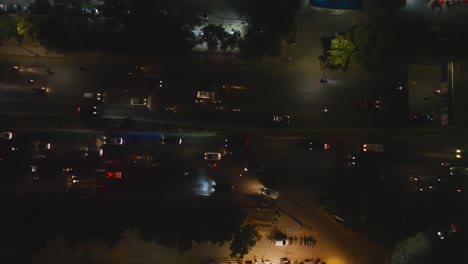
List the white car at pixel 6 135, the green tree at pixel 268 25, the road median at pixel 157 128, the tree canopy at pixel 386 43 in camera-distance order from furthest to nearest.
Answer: the white car at pixel 6 135, the road median at pixel 157 128, the green tree at pixel 268 25, the tree canopy at pixel 386 43

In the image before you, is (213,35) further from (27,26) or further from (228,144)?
(27,26)

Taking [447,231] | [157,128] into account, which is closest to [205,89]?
[157,128]

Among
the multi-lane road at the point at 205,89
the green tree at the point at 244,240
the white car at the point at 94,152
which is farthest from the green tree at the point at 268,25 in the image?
the white car at the point at 94,152

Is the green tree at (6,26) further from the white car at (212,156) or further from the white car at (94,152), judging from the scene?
the white car at (212,156)

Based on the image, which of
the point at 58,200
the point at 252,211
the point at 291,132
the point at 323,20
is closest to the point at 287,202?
the point at 252,211

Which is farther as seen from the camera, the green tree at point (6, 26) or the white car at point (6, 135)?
the white car at point (6, 135)

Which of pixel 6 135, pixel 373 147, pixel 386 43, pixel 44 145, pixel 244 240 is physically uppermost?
pixel 386 43
